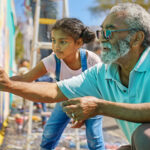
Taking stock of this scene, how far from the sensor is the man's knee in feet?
4.18

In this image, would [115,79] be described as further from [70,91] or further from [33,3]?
[33,3]

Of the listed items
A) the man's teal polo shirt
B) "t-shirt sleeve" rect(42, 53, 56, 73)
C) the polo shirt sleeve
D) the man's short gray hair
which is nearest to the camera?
the man's teal polo shirt

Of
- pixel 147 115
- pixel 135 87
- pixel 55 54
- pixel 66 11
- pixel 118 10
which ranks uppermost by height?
pixel 66 11

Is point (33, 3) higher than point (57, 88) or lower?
higher

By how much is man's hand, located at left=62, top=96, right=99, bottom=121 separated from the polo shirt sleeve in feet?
1.80

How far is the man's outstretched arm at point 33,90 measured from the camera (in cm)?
165

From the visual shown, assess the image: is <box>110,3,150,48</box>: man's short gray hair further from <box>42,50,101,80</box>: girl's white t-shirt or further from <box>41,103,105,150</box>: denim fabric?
<box>41,103,105,150</box>: denim fabric

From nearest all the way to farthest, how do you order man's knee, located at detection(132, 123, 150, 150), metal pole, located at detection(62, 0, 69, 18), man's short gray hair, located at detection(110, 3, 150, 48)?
man's knee, located at detection(132, 123, 150, 150), man's short gray hair, located at detection(110, 3, 150, 48), metal pole, located at detection(62, 0, 69, 18)

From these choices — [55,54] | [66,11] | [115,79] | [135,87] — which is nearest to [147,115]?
[135,87]

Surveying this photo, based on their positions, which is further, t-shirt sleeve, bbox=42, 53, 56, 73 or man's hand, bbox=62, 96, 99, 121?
t-shirt sleeve, bbox=42, 53, 56, 73

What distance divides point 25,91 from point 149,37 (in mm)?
909

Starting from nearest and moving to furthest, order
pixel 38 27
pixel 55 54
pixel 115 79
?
pixel 115 79 < pixel 55 54 < pixel 38 27

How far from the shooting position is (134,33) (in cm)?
172

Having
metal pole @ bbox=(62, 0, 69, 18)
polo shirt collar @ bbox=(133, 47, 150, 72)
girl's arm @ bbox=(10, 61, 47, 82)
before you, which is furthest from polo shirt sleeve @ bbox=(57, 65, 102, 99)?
metal pole @ bbox=(62, 0, 69, 18)
